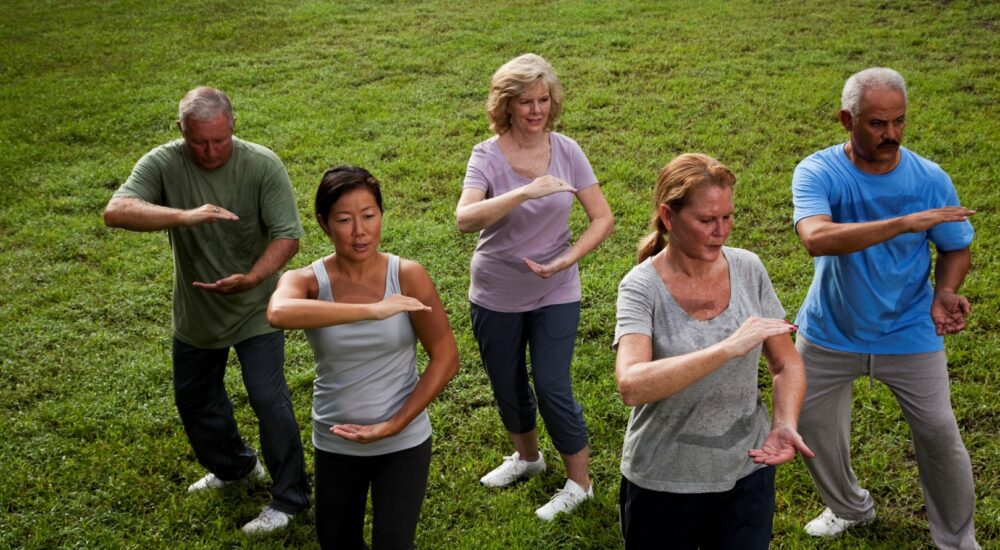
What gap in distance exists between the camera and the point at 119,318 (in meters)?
8.16

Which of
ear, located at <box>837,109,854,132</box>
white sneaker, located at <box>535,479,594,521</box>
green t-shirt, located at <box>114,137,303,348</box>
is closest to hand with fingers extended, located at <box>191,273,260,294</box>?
green t-shirt, located at <box>114,137,303,348</box>

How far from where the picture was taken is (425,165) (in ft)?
35.5

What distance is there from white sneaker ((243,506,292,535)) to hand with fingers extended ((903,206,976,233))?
3.50 m

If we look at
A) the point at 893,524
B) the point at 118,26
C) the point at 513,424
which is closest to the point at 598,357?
the point at 513,424

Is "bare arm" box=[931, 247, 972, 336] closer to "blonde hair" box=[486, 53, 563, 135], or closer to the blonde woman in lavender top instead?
the blonde woman in lavender top

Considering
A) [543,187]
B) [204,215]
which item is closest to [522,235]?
[543,187]

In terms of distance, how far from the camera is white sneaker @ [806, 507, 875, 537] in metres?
5.12

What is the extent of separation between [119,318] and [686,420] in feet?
19.5

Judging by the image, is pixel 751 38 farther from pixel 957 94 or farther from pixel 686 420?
pixel 686 420

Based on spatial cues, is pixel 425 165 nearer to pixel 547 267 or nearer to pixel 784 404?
pixel 547 267

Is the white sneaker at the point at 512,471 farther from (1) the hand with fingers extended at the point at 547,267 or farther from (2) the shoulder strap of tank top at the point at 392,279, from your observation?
(2) the shoulder strap of tank top at the point at 392,279

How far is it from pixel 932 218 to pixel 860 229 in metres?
0.30

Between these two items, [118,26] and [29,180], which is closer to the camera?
[29,180]

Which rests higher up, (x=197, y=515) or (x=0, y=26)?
(x=0, y=26)
